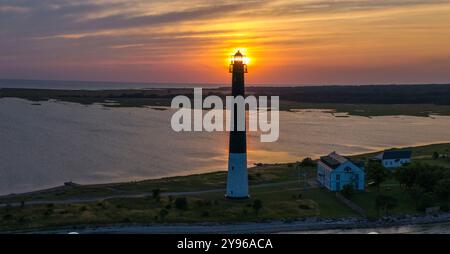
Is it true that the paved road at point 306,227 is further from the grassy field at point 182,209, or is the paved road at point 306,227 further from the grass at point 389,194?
the grass at point 389,194

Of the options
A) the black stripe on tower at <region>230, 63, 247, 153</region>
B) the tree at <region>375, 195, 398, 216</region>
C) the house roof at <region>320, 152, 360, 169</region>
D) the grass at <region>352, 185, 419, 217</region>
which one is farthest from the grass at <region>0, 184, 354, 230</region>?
the black stripe on tower at <region>230, 63, 247, 153</region>

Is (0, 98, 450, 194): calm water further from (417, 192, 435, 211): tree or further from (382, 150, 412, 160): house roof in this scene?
(417, 192, 435, 211): tree

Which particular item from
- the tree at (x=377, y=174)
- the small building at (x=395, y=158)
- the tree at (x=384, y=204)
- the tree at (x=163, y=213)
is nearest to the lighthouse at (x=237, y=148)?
the tree at (x=163, y=213)

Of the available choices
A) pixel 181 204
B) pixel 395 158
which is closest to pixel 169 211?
pixel 181 204
